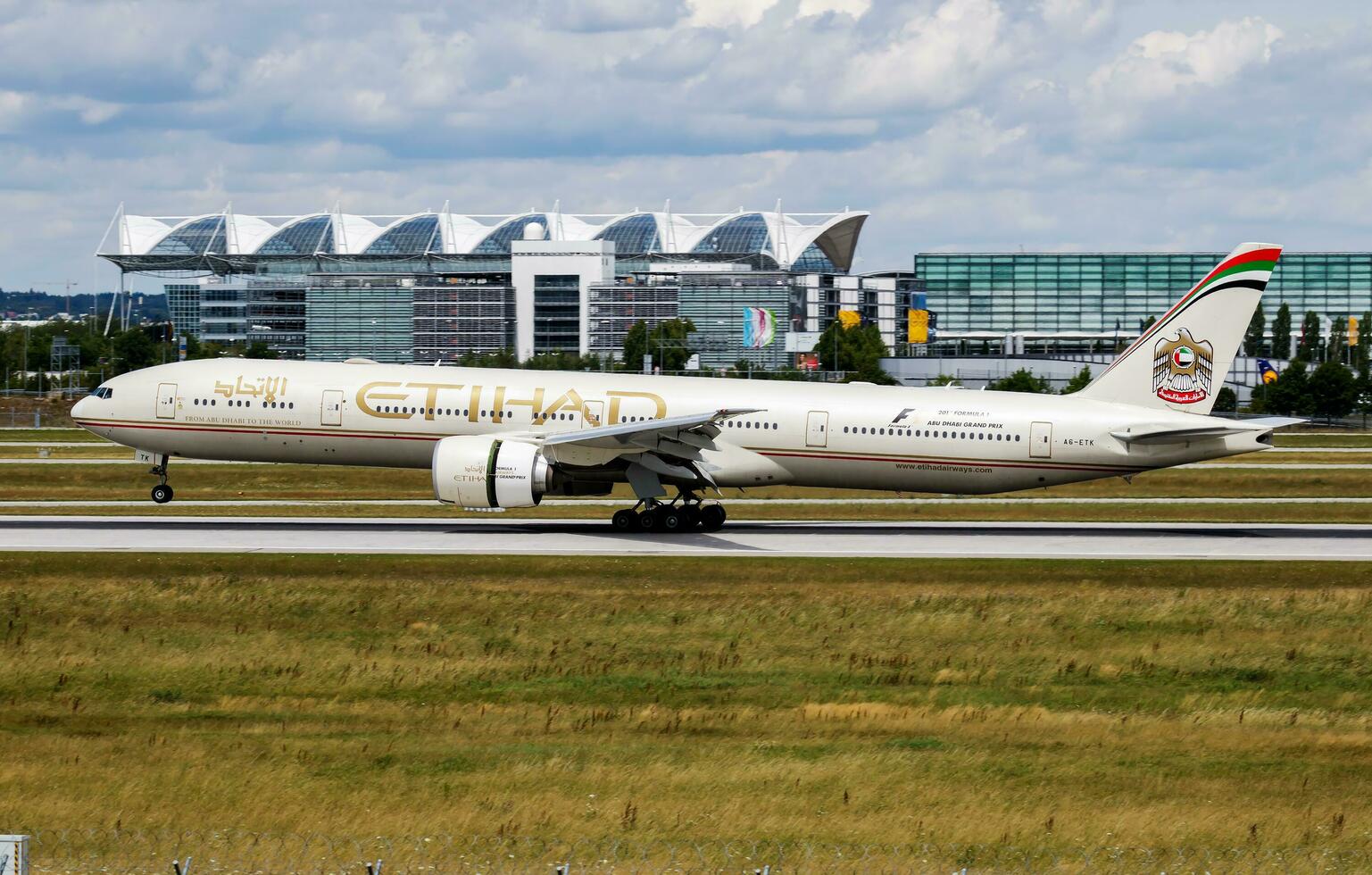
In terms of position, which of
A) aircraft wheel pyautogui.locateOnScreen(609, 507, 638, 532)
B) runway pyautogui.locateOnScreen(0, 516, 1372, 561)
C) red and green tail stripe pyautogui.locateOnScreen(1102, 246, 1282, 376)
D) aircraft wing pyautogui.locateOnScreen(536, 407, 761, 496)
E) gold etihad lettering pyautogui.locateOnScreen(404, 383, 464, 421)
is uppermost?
red and green tail stripe pyautogui.locateOnScreen(1102, 246, 1282, 376)

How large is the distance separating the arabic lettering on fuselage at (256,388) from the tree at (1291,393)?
396 ft

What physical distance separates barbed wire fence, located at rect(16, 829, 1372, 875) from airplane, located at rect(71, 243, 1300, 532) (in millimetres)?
25526

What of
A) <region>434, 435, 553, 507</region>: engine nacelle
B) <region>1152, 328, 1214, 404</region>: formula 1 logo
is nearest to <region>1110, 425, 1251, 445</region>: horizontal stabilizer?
<region>1152, 328, 1214, 404</region>: formula 1 logo

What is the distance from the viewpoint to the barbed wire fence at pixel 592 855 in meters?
16.1

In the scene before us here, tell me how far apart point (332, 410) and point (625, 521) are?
8.99m

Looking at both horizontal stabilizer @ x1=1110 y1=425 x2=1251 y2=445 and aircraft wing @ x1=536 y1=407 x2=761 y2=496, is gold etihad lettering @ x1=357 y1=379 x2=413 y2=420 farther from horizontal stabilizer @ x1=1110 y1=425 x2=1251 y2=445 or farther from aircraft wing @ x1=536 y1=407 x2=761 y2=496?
horizontal stabilizer @ x1=1110 y1=425 x2=1251 y2=445

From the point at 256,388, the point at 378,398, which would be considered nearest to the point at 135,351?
the point at 256,388

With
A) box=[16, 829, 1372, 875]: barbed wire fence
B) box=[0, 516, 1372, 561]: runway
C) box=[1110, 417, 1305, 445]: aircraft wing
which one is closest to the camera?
box=[16, 829, 1372, 875]: barbed wire fence

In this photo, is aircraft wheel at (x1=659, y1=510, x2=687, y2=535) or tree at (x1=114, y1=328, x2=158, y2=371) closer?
aircraft wheel at (x1=659, y1=510, x2=687, y2=535)

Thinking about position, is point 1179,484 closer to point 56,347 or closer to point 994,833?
point 994,833

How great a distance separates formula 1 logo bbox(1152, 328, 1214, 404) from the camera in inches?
1788

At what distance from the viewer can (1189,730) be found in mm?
23203

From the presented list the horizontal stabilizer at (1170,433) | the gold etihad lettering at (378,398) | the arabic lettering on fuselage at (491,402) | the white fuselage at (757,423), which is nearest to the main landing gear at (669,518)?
the white fuselage at (757,423)

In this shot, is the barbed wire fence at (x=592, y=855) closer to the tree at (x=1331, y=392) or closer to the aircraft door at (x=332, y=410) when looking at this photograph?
the aircraft door at (x=332, y=410)
